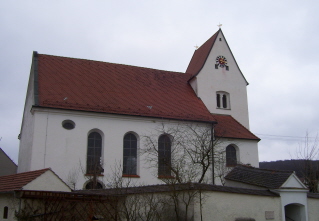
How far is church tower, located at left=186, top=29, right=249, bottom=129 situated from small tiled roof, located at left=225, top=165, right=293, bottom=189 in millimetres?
8534

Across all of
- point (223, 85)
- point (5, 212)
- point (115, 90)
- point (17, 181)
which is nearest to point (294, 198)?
point (17, 181)

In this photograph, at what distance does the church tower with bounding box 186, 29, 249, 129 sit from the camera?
27375 mm

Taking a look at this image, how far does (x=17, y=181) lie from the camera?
13.9m

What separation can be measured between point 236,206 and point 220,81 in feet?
49.8

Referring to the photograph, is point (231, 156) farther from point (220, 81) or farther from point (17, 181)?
point (17, 181)

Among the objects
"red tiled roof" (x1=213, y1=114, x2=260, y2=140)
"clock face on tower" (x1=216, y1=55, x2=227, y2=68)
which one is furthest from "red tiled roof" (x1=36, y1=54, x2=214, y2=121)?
"clock face on tower" (x1=216, y1=55, x2=227, y2=68)

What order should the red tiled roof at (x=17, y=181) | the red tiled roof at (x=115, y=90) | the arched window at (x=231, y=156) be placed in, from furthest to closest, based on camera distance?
the arched window at (x=231, y=156) < the red tiled roof at (x=115, y=90) < the red tiled roof at (x=17, y=181)

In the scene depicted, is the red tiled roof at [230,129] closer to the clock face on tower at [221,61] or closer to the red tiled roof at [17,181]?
the clock face on tower at [221,61]

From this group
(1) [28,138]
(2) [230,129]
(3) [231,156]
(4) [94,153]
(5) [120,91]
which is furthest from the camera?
(2) [230,129]

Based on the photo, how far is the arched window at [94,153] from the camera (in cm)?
2001

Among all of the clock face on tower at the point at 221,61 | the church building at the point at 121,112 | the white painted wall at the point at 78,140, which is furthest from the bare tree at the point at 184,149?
the clock face on tower at the point at 221,61

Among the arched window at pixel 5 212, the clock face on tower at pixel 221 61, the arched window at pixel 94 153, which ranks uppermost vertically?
the clock face on tower at pixel 221 61

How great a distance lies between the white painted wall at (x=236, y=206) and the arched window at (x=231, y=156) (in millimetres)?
8972

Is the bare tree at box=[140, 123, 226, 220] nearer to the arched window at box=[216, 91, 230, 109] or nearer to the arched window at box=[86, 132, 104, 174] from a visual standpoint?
the arched window at box=[86, 132, 104, 174]
